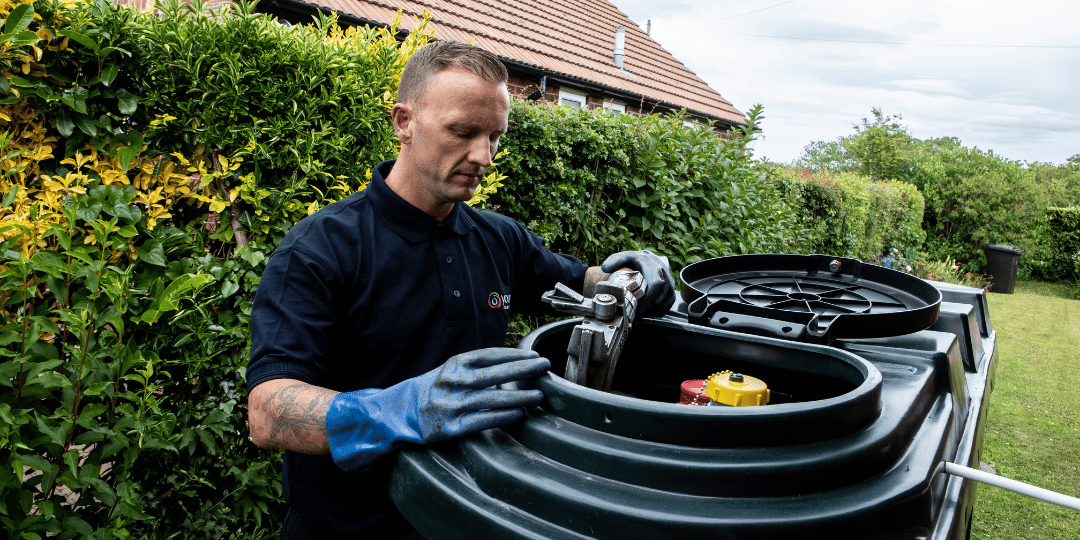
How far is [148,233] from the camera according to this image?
195 cm

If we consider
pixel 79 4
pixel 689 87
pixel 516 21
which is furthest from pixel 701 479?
pixel 689 87

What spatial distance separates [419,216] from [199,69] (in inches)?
41.1

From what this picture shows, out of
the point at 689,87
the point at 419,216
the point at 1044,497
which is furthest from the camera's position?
the point at 689,87

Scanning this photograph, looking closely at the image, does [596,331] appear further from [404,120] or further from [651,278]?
[404,120]

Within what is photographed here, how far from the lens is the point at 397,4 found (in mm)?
5934

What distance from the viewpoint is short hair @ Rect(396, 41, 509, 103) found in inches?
60.1

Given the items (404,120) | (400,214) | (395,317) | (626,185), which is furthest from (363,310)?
(626,185)

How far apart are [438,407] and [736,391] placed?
25.1 inches

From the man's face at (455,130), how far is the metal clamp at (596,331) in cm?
43

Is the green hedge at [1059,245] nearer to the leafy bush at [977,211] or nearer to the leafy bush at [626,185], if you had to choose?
the leafy bush at [977,211]

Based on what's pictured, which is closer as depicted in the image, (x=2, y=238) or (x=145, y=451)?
(x=2, y=238)

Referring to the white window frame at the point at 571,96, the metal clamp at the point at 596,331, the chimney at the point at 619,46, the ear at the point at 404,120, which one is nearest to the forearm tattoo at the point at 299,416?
the metal clamp at the point at 596,331

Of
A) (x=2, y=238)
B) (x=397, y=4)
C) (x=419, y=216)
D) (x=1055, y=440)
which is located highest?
(x=397, y=4)

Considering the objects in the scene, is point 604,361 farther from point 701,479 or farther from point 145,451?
point 145,451
